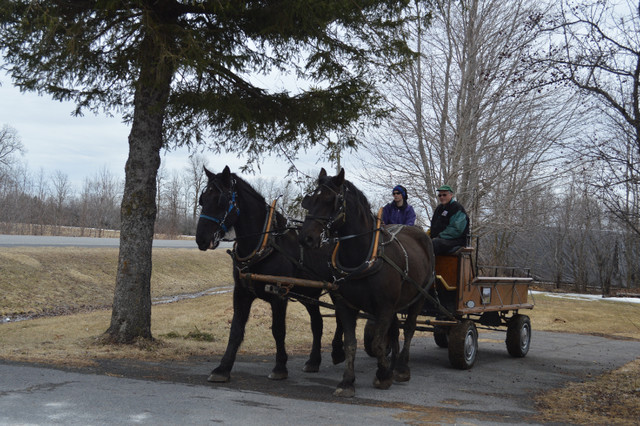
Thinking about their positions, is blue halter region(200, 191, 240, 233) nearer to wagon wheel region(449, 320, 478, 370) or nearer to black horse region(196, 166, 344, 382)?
black horse region(196, 166, 344, 382)

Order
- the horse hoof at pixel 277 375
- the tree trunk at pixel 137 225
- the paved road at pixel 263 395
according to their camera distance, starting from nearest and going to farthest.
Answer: the paved road at pixel 263 395 → the horse hoof at pixel 277 375 → the tree trunk at pixel 137 225

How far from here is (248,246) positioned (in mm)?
7355

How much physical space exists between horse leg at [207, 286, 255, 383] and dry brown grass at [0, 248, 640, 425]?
2073mm

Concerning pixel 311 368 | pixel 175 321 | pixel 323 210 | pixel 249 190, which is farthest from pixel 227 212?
pixel 175 321

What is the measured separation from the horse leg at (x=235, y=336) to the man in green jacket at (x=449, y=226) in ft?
10.5

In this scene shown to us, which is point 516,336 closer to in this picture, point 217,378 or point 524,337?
point 524,337

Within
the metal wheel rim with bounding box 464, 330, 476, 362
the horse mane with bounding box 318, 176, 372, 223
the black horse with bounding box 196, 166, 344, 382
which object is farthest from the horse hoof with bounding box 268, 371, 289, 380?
the metal wheel rim with bounding box 464, 330, 476, 362

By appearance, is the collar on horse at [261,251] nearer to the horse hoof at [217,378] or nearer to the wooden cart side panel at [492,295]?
the horse hoof at [217,378]

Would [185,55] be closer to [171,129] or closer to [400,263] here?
[171,129]

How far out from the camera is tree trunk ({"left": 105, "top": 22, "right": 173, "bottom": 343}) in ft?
31.7

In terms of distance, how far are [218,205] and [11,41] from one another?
5.17m

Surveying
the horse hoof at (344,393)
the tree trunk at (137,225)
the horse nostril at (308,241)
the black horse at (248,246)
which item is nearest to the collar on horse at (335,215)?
the horse nostril at (308,241)

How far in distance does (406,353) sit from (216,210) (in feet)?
10.8

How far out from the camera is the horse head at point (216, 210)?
22.8ft
